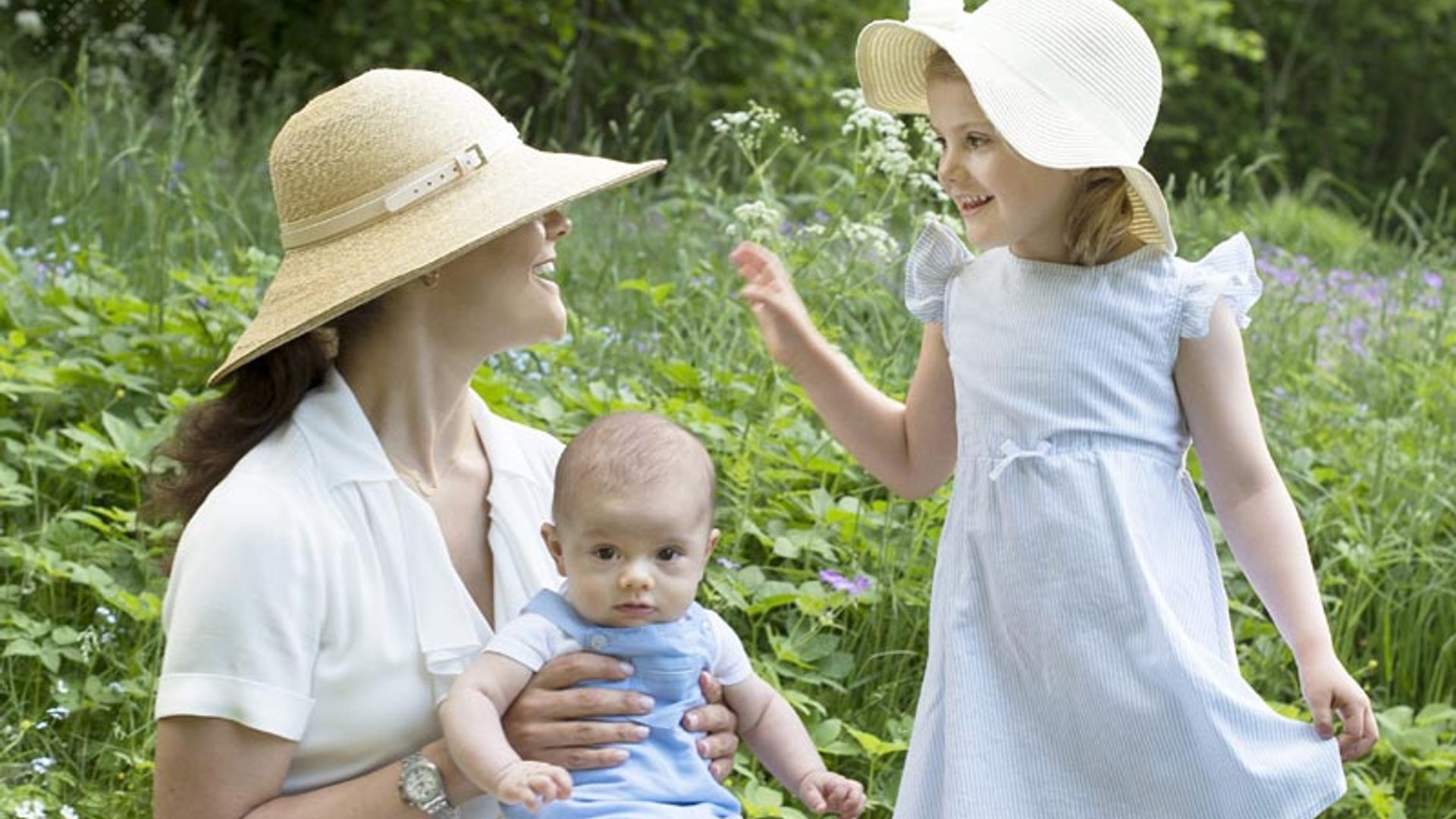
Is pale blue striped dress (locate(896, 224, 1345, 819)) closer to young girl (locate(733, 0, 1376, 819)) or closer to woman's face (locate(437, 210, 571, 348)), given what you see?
young girl (locate(733, 0, 1376, 819))

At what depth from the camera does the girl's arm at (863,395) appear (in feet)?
8.48

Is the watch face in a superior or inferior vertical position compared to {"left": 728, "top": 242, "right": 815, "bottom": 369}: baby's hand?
inferior

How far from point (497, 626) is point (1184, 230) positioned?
10.9 feet

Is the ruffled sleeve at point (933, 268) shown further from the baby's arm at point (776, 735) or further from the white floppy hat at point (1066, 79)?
the baby's arm at point (776, 735)

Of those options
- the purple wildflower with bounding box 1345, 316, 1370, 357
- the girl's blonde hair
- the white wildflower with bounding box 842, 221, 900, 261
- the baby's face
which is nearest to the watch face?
the baby's face

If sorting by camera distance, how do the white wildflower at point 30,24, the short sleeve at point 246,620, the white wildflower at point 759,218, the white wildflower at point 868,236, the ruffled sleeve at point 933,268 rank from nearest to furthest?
the short sleeve at point 246,620 → the ruffled sleeve at point 933,268 → the white wildflower at point 759,218 → the white wildflower at point 868,236 → the white wildflower at point 30,24

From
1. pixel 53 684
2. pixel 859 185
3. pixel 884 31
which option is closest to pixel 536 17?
pixel 859 185

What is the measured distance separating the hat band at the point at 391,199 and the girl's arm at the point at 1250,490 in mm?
863

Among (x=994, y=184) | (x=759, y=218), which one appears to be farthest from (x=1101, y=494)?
(x=759, y=218)

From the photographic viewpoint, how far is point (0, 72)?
687 cm

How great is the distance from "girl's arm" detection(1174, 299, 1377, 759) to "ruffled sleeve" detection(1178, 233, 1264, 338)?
0.05ft

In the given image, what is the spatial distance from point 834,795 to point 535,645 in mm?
388

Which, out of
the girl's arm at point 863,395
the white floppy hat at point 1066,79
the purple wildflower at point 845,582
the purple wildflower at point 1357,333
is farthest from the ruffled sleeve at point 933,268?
the purple wildflower at point 1357,333

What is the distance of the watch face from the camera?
7.30 ft
